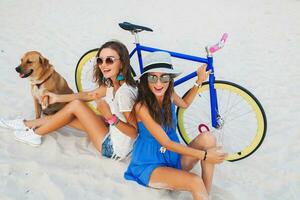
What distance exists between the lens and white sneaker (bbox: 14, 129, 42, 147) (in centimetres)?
304

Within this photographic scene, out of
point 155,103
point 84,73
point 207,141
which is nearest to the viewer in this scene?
point 155,103

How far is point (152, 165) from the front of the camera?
8.33ft

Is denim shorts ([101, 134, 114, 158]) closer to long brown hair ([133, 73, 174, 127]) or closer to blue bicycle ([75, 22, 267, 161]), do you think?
long brown hair ([133, 73, 174, 127])

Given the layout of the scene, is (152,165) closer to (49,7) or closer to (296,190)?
(296,190)

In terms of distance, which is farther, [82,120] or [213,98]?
[213,98]

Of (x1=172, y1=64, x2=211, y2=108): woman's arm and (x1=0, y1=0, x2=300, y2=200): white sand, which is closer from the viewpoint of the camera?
(x1=0, y1=0, x2=300, y2=200): white sand

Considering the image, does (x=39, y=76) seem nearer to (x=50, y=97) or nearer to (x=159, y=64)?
(x=50, y=97)

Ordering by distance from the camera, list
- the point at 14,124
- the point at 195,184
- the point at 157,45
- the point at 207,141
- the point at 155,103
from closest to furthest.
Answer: the point at 195,184 < the point at 155,103 < the point at 207,141 < the point at 14,124 < the point at 157,45

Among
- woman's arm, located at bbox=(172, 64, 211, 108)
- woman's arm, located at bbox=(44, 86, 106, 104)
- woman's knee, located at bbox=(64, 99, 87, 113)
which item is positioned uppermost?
woman's arm, located at bbox=(172, 64, 211, 108)

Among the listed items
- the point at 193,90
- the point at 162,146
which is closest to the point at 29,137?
the point at 162,146

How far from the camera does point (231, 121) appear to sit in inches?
159

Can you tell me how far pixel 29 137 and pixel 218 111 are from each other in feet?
5.96

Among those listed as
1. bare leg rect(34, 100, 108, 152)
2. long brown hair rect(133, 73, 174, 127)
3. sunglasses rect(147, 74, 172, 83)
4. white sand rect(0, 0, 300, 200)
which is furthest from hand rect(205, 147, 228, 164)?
bare leg rect(34, 100, 108, 152)

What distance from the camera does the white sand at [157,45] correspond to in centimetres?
275
